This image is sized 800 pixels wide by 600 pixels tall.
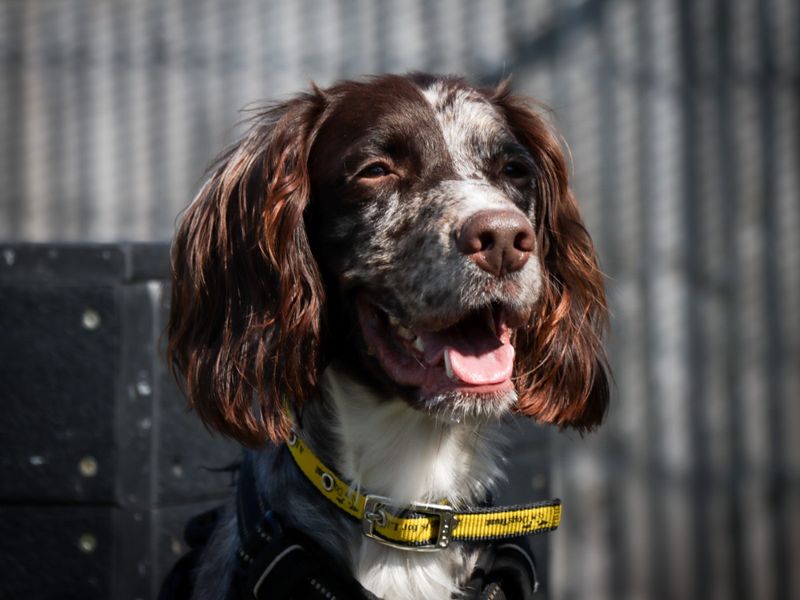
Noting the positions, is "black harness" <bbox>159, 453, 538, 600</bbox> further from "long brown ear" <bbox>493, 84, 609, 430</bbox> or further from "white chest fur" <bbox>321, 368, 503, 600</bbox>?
"long brown ear" <bbox>493, 84, 609, 430</bbox>

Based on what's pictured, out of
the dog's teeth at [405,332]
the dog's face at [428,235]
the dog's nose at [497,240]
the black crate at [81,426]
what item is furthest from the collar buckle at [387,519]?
the black crate at [81,426]

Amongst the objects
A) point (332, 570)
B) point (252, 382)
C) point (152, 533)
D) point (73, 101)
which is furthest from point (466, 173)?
point (73, 101)

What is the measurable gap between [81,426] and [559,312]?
4.10 ft

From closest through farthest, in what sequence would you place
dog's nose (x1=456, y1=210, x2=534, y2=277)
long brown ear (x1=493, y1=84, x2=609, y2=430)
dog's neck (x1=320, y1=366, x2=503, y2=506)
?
dog's nose (x1=456, y1=210, x2=534, y2=277) < dog's neck (x1=320, y1=366, x2=503, y2=506) < long brown ear (x1=493, y1=84, x2=609, y2=430)

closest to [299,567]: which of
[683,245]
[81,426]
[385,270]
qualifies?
[385,270]

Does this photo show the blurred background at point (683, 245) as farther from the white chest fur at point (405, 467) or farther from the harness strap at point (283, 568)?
the harness strap at point (283, 568)

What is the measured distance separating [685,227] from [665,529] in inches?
47.4

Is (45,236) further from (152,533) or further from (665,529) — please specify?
(665,529)

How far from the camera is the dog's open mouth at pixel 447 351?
7.15 feet

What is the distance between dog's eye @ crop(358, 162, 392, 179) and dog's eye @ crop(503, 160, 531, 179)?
301 millimetres

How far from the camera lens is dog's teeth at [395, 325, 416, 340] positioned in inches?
88.8

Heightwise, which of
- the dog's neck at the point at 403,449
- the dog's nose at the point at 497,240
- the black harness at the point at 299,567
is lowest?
the black harness at the point at 299,567

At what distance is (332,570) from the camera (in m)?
2.22

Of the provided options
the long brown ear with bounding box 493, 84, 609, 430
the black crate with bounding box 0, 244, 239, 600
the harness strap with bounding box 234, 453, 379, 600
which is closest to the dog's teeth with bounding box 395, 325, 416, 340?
the long brown ear with bounding box 493, 84, 609, 430
